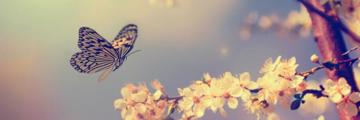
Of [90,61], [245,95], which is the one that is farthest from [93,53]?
[245,95]

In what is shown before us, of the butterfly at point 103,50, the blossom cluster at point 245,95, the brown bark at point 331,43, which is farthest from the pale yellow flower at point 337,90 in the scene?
the butterfly at point 103,50

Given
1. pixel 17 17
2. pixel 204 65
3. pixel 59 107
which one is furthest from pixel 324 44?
pixel 17 17

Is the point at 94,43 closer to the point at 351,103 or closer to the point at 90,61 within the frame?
the point at 90,61

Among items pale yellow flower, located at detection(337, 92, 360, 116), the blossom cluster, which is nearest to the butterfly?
the blossom cluster

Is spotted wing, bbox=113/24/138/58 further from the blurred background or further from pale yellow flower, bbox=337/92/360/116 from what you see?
pale yellow flower, bbox=337/92/360/116

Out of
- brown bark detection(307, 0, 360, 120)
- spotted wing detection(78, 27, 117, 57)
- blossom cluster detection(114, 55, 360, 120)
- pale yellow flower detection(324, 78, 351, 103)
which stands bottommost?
blossom cluster detection(114, 55, 360, 120)

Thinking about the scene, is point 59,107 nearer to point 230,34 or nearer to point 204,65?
point 204,65
